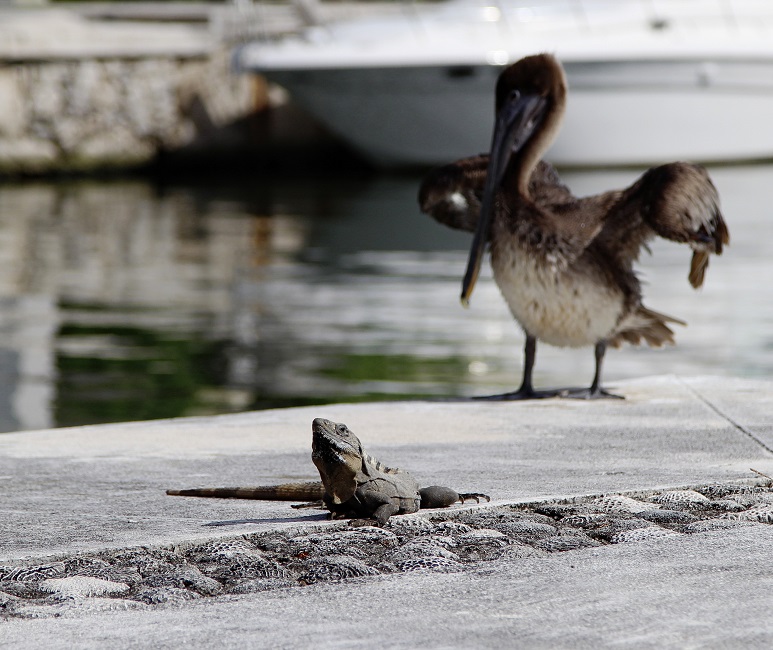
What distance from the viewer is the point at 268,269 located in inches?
507

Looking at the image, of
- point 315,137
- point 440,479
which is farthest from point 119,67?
point 440,479

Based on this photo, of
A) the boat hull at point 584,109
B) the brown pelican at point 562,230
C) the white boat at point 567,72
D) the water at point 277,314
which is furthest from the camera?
the boat hull at point 584,109

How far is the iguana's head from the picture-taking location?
3881mm

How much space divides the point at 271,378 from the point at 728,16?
1398 centimetres

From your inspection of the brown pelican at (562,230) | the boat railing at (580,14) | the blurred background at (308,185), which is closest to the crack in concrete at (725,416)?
the brown pelican at (562,230)

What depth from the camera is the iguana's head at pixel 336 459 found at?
3.88 m

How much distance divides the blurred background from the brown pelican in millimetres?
1826

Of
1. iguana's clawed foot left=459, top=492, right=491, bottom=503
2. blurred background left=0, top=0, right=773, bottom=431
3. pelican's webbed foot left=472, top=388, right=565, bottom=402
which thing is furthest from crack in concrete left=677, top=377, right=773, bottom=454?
blurred background left=0, top=0, right=773, bottom=431

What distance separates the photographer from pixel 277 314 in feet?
35.2

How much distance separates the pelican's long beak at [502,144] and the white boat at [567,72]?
12710 mm

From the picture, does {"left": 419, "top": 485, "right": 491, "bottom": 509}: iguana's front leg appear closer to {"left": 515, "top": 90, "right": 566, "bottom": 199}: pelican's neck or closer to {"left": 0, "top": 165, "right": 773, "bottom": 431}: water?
{"left": 515, "top": 90, "right": 566, "bottom": 199}: pelican's neck

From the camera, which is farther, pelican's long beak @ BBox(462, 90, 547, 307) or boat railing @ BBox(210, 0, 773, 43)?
boat railing @ BBox(210, 0, 773, 43)

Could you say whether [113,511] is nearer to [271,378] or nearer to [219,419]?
[219,419]

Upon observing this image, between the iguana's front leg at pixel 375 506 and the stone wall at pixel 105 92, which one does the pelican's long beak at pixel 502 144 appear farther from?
the stone wall at pixel 105 92
